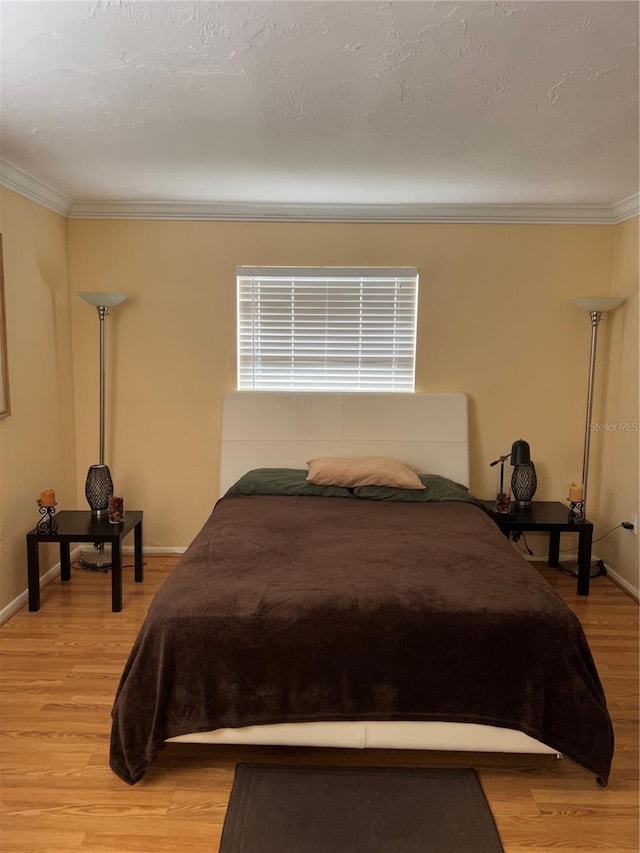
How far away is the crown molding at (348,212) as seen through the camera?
394 cm

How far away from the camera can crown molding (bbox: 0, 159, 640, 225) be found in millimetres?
3934

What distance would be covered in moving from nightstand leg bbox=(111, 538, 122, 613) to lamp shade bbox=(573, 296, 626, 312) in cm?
306

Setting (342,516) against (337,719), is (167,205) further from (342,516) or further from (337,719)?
(337,719)

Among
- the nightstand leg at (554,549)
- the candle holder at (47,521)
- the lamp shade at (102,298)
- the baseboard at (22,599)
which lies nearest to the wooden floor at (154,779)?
the baseboard at (22,599)

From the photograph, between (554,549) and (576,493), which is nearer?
(576,493)

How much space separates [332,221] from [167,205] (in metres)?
1.07

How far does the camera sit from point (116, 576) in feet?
11.2

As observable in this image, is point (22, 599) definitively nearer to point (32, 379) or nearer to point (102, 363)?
point (32, 379)

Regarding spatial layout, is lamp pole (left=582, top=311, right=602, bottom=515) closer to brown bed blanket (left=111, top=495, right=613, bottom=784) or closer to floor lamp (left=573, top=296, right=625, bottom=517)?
floor lamp (left=573, top=296, right=625, bottom=517)

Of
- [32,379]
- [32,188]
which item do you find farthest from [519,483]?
[32,188]

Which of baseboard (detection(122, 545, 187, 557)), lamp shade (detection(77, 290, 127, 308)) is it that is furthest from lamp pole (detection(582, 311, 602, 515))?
lamp shade (detection(77, 290, 127, 308))

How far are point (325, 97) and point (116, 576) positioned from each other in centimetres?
260

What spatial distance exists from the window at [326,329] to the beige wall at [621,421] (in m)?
1.30

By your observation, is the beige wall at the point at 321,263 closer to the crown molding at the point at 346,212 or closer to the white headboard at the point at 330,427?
the crown molding at the point at 346,212
